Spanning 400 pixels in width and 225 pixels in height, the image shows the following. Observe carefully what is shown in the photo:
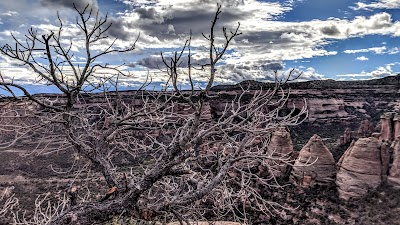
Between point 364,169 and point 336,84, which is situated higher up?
point 336,84

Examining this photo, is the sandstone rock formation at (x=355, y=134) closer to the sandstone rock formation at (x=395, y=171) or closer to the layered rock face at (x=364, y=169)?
the layered rock face at (x=364, y=169)

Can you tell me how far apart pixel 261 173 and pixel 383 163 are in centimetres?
900

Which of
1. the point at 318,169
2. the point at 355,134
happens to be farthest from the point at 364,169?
the point at 355,134

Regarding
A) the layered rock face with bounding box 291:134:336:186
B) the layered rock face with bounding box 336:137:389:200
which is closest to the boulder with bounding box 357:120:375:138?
the layered rock face with bounding box 291:134:336:186

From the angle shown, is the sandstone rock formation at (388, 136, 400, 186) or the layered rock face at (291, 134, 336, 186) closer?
the sandstone rock formation at (388, 136, 400, 186)

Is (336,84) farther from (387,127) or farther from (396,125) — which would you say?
(396,125)

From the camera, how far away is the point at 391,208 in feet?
75.8

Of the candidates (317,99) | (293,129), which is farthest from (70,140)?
(317,99)

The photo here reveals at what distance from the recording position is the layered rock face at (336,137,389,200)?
86.8ft

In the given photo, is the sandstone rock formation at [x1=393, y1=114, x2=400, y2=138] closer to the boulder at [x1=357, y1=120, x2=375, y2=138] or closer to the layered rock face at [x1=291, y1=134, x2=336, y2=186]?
the boulder at [x1=357, y1=120, x2=375, y2=138]

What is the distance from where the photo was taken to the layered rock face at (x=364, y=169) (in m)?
26.5

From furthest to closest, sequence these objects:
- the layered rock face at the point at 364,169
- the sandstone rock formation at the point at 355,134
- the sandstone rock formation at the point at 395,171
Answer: the sandstone rock formation at the point at 355,134
the layered rock face at the point at 364,169
the sandstone rock formation at the point at 395,171

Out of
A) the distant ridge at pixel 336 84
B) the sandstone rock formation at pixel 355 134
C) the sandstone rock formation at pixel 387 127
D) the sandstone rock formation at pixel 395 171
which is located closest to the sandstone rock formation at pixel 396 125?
the sandstone rock formation at pixel 387 127

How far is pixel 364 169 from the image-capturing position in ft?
87.8
